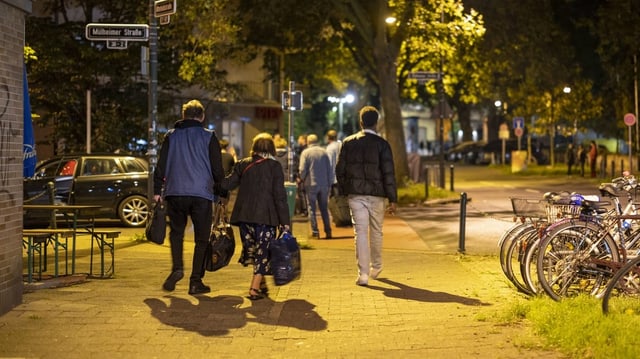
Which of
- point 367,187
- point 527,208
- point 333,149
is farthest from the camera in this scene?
point 333,149

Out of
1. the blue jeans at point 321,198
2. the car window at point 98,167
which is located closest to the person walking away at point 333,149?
the blue jeans at point 321,198

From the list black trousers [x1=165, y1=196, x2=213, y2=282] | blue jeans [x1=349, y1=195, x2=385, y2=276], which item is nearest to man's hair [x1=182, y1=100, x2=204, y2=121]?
black trousers [x1=165, y1=196, x2=213, y2=282]

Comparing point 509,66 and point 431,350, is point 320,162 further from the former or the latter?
point 509,66

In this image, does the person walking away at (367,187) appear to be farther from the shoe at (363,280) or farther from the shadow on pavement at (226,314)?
the shadow on pavement at (226,314)

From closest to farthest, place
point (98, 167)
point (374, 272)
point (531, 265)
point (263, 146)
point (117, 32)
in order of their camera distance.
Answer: point (531, 265), point (263, 146), point (374, 272), point (117, 32), point (98, 167)

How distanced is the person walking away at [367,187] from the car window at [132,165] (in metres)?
9.72

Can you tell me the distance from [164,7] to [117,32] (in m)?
0.80

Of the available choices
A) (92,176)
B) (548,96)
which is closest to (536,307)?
(92,176)

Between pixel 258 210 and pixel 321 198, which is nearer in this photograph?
pixel 258 210

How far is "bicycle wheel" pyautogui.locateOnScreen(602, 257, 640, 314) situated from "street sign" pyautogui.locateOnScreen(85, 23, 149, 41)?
862 cm

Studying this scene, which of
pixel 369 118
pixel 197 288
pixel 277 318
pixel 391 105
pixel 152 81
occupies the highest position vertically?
pixel 391 105

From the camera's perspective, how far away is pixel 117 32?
45.8ft

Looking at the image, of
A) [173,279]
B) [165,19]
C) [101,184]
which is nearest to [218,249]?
[173,279]

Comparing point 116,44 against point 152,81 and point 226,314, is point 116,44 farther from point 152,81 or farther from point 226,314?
point 226,314
